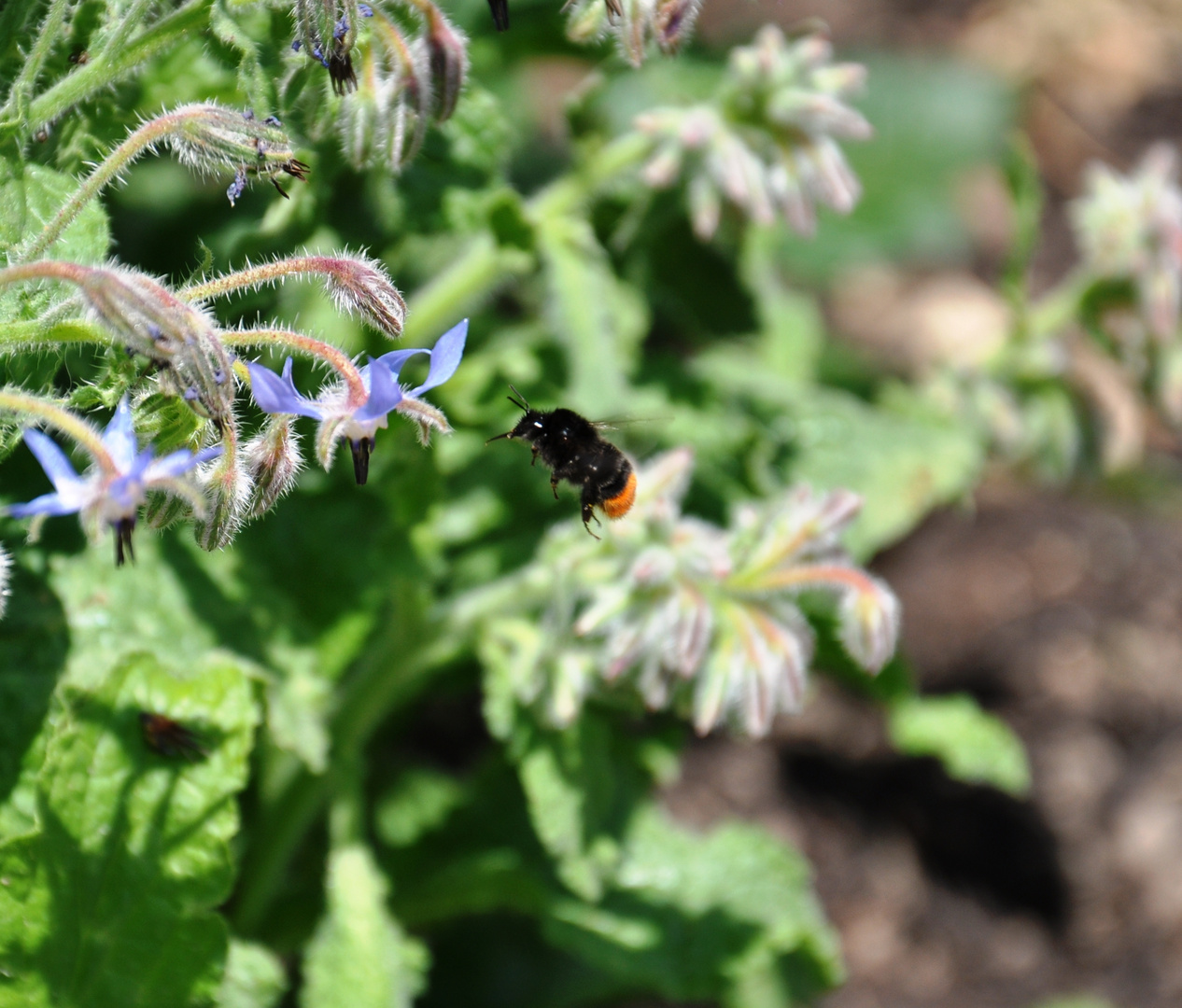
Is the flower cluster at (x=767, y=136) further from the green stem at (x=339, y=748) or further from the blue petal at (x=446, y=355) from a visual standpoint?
the blue petal at (x=446, y=355)

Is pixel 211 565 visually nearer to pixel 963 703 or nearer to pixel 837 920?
pixel 963 703

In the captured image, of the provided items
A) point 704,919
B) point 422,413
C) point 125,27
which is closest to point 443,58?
point 125,27

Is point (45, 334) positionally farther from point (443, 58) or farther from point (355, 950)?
point (355, 950)

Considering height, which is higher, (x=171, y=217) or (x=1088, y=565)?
(x=1088, y=565)

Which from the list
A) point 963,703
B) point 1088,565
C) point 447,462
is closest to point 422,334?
point 447,462

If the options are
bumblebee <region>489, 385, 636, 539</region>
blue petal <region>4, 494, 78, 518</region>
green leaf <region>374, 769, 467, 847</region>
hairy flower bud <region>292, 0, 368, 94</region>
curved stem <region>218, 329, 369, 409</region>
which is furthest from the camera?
green leaf <region>374, 769, 467, 847</region>

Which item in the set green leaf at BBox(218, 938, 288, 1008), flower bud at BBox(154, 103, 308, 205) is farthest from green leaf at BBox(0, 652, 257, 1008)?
flower bud at BBox(154, 103, 308, 205)

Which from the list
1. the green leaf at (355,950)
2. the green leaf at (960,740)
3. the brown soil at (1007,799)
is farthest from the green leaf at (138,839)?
the brown soil at (1007,799)

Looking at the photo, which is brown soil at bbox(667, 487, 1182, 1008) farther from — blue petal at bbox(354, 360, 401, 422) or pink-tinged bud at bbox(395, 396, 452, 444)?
blue petal at bbox(354, 360, 401, 422)
